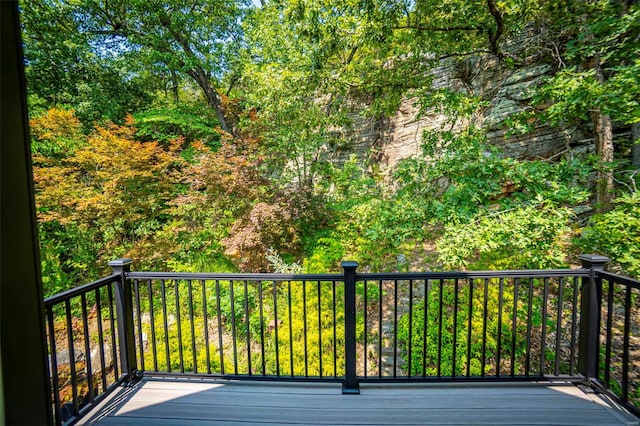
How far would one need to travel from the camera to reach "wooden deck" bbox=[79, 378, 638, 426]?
66.2 inches

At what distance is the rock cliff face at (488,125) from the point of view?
4332mm

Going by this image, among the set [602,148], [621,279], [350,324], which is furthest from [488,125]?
[350,324]

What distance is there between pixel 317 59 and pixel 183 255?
508 cm

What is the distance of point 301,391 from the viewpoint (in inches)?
78.0

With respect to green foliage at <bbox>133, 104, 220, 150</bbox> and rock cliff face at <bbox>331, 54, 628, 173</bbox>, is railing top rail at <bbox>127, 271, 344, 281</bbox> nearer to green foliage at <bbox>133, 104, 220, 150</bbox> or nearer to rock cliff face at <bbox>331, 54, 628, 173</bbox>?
rock cliff face at <bbox>331, 54, 628, 173</bbox>

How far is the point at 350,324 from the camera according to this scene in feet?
6.51

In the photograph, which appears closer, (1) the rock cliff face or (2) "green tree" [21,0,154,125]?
(1) the rock cliff face

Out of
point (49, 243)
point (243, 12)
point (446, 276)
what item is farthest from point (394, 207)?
point (243, 12)

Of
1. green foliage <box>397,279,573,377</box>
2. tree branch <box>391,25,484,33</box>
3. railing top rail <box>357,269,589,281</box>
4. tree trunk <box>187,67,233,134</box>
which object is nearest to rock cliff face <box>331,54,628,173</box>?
tree branch <box>391,25,484,33</box>

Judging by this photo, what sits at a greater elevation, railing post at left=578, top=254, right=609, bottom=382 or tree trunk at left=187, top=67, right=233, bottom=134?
tree trunk at left=187, top=67, right=233, bottom=134

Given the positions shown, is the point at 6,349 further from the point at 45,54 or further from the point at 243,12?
the point at 243,12

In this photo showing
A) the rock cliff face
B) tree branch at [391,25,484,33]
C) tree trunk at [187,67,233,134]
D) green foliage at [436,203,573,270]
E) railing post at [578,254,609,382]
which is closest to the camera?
railing post at [578,254,609,382]

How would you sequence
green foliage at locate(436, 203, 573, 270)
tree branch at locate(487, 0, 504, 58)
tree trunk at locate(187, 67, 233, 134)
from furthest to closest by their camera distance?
1. tree trunk at locate(187, 67, 233, 134)
2. tree branch at locate(487, 0, 504, 58)
3. green foliage at locate(436, 203, 573, 270)

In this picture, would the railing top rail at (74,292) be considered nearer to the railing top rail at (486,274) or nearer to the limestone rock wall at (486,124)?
the railing top rail at (486,274)
